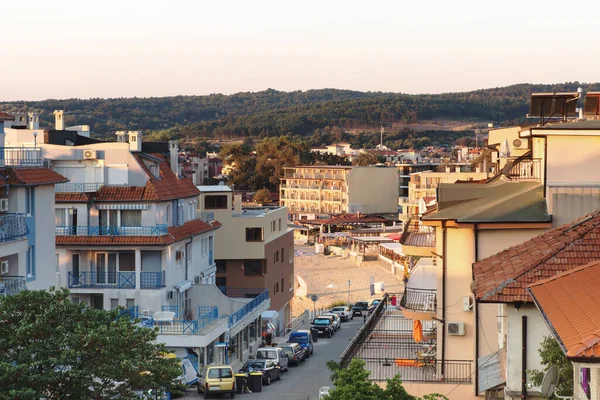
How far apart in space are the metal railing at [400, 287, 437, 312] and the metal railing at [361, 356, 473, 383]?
1.25 metres

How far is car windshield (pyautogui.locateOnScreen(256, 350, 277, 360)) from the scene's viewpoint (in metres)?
46.0

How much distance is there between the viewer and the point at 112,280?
44.8m

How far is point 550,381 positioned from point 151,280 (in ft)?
108

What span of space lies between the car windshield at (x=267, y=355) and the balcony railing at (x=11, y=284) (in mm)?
17300

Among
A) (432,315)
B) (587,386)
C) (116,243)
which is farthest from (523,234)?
(116,243)

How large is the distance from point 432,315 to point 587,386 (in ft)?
43.6

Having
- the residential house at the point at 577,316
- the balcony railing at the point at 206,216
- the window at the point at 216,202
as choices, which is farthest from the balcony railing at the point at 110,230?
the residential house at the point at 577,316

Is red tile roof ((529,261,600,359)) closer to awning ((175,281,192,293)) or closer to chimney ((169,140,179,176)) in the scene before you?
awning ((175,281,192,293))

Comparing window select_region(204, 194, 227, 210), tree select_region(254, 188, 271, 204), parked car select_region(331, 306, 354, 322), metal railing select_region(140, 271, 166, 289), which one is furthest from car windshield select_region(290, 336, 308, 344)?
tree select_region(254, 188, 271, 204)

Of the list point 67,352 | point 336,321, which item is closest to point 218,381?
point 67,352

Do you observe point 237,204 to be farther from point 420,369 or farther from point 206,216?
point 420,369

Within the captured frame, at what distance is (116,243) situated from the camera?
145 ft

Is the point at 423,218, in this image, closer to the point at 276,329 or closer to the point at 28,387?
the point at 28,387

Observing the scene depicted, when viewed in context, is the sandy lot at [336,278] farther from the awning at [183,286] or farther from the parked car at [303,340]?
the awning at [183,286]
